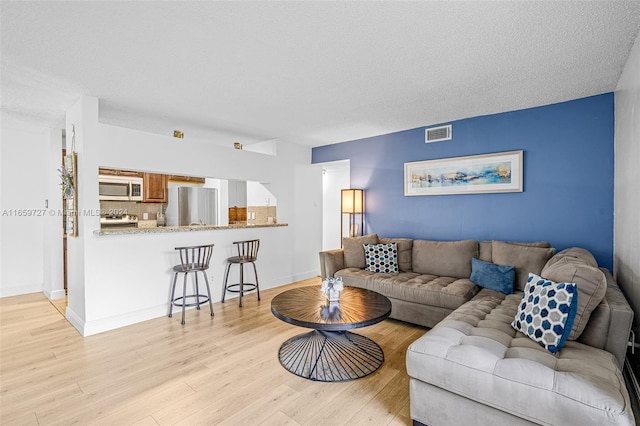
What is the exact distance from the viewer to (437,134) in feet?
14.2

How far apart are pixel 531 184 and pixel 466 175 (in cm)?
73

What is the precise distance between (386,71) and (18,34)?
268 centimetres

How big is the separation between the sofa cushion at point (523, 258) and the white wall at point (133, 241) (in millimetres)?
3342

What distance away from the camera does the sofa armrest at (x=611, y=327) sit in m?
1.78

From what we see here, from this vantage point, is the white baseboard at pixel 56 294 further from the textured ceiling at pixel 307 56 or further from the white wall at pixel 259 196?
the white wall at pixel 259 196

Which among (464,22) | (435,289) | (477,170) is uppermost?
(464,22)

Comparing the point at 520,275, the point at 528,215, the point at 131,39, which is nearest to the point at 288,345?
the point at 520,275

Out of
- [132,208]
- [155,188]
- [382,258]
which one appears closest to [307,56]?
[382,258]

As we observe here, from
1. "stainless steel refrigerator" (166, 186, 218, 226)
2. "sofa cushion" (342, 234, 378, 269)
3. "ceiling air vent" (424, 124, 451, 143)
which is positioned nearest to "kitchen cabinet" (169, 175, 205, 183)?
"stainless steel refrigerator" (166, 186, 218, 226)

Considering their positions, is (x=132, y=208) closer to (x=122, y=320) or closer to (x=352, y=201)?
(x=122, y=320)


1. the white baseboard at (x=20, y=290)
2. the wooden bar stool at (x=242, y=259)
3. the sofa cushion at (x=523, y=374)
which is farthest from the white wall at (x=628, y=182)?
the white baseboard at (x=20, y=290)

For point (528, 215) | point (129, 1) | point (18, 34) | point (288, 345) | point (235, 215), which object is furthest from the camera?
point (235, 215)

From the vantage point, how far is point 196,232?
415 cm

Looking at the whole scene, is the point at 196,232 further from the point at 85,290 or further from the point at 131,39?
the point at 131,39
